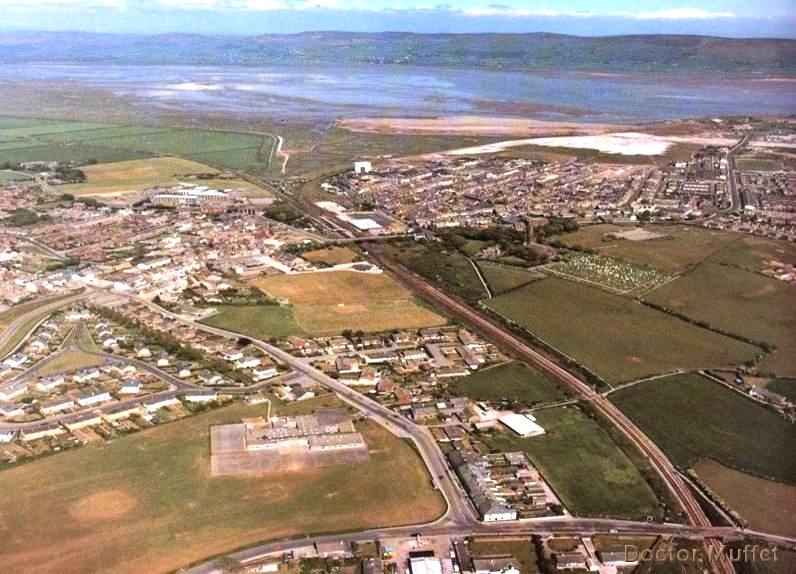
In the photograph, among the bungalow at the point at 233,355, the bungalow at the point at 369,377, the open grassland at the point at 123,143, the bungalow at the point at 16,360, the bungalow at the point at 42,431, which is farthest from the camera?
the open grassland at the point at 123,143

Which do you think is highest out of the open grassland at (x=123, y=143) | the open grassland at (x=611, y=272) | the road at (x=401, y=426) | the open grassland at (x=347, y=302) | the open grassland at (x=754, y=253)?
the open grassland at (x=123, y=143)

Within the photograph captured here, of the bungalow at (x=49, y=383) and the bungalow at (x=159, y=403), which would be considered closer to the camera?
the bungalow at (x=159, y=403)

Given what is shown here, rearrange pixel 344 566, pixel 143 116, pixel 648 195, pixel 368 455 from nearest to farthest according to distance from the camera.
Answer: pixel 344 566
pixel 368 455
pixel 648 195
pixel 143 116

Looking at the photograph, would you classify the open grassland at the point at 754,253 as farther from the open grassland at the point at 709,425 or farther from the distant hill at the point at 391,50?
the distant hill at the point at 391,50

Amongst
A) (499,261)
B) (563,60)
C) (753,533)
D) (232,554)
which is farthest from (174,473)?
(563,60)

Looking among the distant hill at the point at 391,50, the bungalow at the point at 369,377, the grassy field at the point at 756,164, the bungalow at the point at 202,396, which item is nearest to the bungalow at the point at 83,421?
the bungalow at the point at 202,396

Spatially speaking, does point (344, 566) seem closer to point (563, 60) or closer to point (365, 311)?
point (365, 311)

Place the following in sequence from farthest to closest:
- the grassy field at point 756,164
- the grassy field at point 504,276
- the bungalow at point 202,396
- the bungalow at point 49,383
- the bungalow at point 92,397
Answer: the grassy field at point 756,164 → the grassy field at point 504,276 → the bungalow at point 49,383 → the bungalow at point 202,396 → the bungalow at point 92,397
